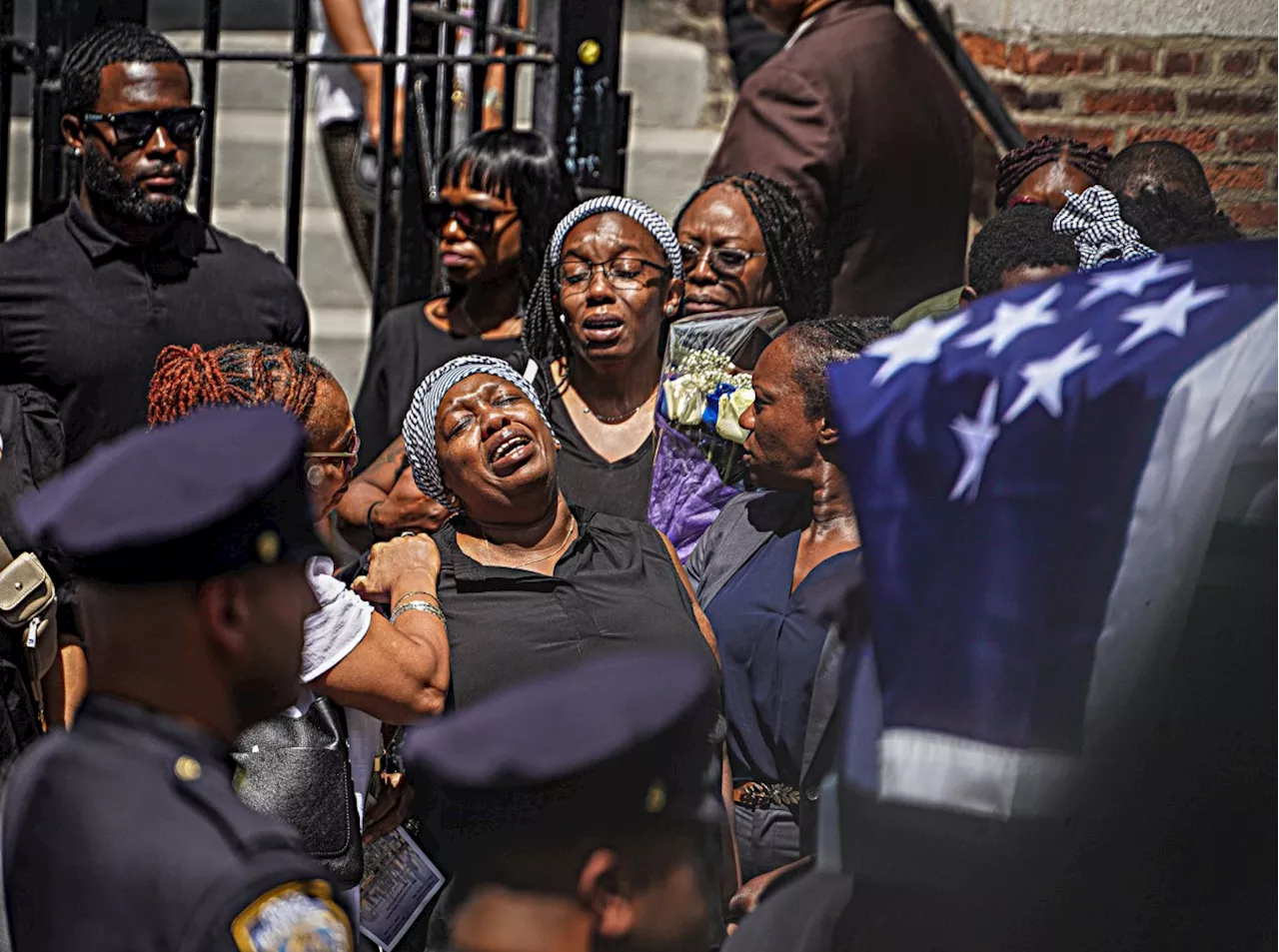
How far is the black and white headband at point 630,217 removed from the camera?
4.23 m

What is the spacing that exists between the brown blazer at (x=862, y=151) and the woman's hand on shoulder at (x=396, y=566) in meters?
1.80

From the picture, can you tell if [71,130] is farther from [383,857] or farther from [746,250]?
[383,857]

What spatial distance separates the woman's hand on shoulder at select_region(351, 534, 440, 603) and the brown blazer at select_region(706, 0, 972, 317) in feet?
5.89

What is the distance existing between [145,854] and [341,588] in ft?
4.38

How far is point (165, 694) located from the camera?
1.96 meters

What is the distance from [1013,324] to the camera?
190 centimetres

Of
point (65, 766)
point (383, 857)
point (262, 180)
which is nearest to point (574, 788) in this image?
point (65, 766)

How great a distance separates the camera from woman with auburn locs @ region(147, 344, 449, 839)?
10.0 feet

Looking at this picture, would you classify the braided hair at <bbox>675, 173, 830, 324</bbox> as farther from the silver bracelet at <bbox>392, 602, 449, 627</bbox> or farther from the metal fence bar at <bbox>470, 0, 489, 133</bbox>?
the silver bracelet at <bbox>392, 602, 449, 627</bbox>

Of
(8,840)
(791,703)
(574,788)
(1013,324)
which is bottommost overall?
(791,703)

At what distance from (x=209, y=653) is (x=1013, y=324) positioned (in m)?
0.91

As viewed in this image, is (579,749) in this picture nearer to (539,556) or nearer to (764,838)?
(764,838)

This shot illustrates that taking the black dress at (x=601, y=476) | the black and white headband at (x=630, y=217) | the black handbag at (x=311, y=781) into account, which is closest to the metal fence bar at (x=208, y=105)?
the black and white headband at (x=630, y=217)

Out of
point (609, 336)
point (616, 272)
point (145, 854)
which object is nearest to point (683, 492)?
point (609, 336)
